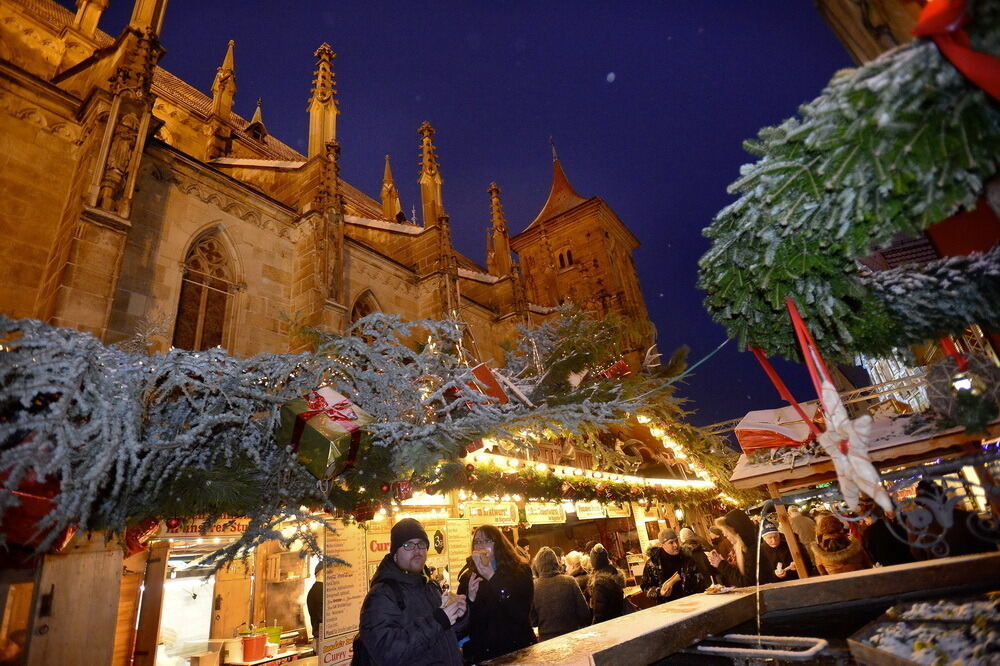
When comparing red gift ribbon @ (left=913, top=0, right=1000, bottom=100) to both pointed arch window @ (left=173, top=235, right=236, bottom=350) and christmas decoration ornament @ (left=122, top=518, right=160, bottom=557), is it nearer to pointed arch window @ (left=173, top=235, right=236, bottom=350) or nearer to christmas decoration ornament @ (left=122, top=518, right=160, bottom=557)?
christmas decoration ornament @ (left=122, top=518, right=160, bottom=557)

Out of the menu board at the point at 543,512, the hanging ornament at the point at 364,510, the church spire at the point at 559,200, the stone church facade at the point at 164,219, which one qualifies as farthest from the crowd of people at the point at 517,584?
the church spire at the point at 559,200

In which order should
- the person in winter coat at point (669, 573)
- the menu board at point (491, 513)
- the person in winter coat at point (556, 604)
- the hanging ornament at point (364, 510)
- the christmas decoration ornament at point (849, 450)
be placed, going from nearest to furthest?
the christmas decoration ornament at point (849, 450) < the person in winter coat at point (556, 604) < the hanging ornament at point (364, 510) < the person in winter coat at point (669, 573) < the menu board at point (491, 513)

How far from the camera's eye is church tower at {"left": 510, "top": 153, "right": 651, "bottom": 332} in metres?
28.6

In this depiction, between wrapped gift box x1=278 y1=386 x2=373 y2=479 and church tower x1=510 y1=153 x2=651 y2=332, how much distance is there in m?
24.2

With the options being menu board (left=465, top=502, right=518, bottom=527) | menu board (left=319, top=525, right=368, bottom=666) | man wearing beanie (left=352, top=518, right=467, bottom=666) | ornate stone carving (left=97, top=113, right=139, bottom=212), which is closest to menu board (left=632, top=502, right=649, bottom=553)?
menu board (left=465, top=502, right=518, bottom=527)

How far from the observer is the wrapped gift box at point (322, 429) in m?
3.75

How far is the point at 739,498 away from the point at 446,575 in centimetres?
1171

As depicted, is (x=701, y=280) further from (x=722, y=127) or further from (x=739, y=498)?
(x=722, y=127)

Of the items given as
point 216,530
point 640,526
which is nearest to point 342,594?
point 216,530

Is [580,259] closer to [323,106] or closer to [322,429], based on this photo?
[323,106]

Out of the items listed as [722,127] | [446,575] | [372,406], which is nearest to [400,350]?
[372,406]

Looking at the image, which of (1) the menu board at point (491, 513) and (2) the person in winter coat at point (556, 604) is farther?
(1) the menu board at point (491, 513)

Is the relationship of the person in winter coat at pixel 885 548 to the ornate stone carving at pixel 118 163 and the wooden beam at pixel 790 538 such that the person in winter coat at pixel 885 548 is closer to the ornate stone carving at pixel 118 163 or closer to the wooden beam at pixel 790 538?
the wooden beam at pixel 790 538

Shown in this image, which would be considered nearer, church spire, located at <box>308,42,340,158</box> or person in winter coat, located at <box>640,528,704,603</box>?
person in winter coat, located at <box>640,528,704,603</box>
